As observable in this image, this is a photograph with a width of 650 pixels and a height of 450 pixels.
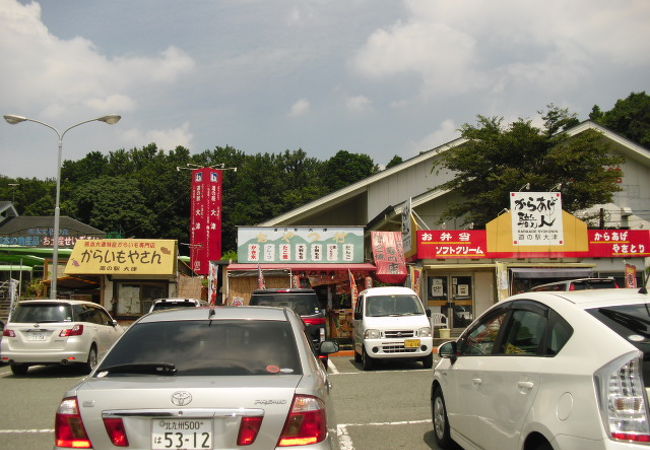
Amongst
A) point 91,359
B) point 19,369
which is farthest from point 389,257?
point 19,369

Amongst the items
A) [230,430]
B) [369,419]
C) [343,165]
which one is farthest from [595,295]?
[343,165]

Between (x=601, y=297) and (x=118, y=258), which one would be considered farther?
(x=118, y=258)

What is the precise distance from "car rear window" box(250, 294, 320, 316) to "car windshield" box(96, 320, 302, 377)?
34.4 ft

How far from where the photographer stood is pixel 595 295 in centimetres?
440

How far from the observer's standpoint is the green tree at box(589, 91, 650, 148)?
4128 cm

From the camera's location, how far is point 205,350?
4.22 meters

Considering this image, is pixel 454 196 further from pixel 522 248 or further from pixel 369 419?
pixel 369 419

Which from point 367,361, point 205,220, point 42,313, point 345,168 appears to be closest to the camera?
point 42,313

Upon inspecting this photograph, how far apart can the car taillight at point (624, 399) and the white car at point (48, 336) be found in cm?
1135

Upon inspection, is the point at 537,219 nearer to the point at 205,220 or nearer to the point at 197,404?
the point at 197,404

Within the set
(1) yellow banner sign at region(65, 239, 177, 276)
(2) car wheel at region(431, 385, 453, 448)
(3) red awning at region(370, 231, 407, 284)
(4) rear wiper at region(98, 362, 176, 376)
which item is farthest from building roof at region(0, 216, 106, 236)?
(4) rear wiper at region(98, 362, 176, 376)

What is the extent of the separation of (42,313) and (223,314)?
10.4 meters

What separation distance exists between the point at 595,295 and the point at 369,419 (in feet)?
15.3

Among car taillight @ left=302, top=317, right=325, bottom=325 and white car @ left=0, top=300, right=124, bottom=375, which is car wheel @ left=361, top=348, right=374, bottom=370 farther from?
white car @ left=0, top=300, right=124, bottom=375
